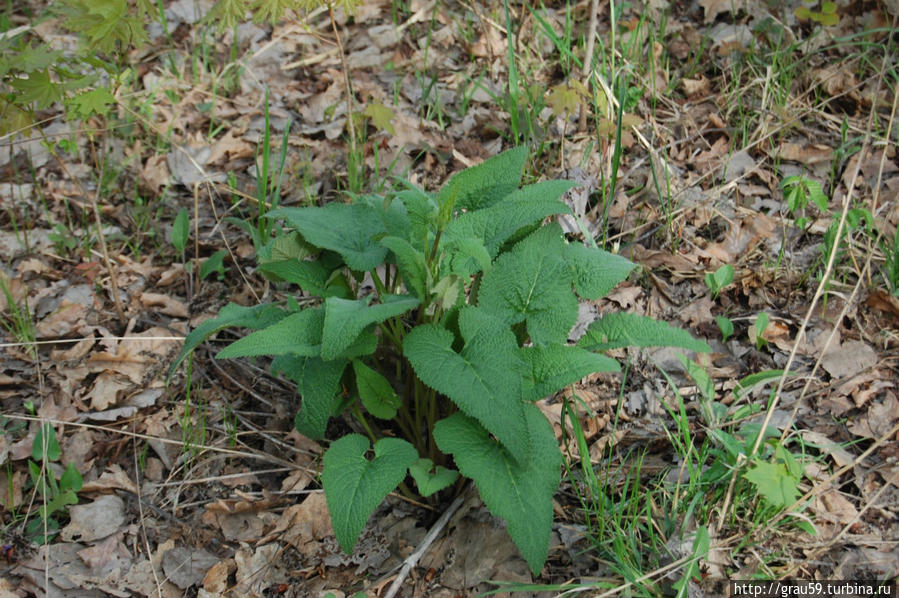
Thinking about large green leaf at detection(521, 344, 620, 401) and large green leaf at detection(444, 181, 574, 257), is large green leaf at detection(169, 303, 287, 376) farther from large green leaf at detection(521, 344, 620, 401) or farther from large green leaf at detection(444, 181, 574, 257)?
large green leaf at detection(521, 344, 620, 401)

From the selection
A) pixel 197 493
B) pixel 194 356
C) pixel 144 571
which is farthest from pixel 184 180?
pixel 144 571

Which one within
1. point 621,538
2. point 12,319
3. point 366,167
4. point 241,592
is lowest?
point 241,592

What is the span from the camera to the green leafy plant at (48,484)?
2085 mm

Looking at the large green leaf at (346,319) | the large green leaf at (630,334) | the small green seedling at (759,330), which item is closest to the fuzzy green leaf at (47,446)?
the large green leaf at (346,319)

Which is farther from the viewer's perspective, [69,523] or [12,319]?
[12,319]

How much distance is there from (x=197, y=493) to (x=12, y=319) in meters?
1.09

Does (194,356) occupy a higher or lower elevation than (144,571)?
higher

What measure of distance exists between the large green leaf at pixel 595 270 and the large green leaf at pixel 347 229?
1.69 feet

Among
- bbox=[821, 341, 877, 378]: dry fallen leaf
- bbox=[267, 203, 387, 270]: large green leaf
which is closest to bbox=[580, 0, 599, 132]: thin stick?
bbox=[267, 203, 387, 270]: large green leaf

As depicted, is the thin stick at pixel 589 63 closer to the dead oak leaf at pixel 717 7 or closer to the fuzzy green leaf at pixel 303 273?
the dead oak leaf at pixel 717 7

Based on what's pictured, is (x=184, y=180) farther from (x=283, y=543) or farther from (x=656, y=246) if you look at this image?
(x=656, y=246)

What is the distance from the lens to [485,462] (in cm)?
167

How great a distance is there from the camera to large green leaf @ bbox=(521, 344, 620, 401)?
1.69 metres

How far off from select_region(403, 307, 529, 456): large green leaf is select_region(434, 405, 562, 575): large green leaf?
0.32 feet
